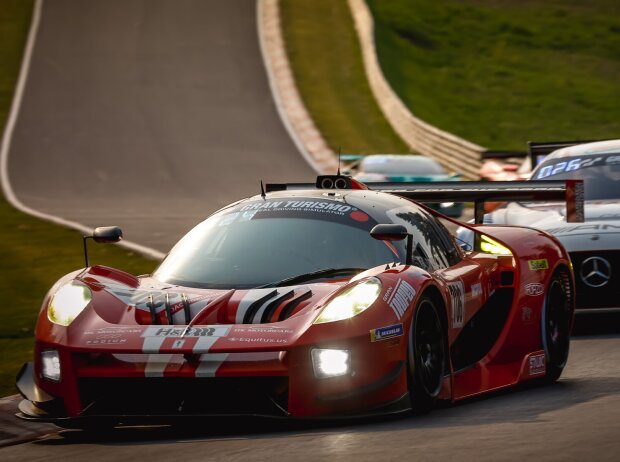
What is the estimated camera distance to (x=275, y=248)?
24.5ft

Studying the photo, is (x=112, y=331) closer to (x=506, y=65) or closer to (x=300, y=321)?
(x=300, y=321)

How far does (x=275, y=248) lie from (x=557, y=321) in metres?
2.20

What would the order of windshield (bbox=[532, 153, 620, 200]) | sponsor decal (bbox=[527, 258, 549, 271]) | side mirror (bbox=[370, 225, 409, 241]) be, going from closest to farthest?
side mirror (bbox=[370, 225, 409, 241]), sponsor decal (bbox=[527, 258, 549, 271]), windshield (bbox=[532, 153, 620, 200])

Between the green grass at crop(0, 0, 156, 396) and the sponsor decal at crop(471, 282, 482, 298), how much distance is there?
9.05 feet

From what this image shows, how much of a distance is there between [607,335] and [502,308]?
2.61 m

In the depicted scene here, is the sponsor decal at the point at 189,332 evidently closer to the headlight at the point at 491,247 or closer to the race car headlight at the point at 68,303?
the race car headlight at the point at 68,303

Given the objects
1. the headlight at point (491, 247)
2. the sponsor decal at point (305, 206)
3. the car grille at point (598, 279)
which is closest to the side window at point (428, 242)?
the sponsor decal at point (305, 206)

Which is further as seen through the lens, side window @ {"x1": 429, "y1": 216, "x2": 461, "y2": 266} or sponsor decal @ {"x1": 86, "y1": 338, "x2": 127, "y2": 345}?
side window @ {"x1": 429, "y1": 216, "x2": 461, "y2": 266}

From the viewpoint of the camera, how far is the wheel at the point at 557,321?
8447 mm

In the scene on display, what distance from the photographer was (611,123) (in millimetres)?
42875

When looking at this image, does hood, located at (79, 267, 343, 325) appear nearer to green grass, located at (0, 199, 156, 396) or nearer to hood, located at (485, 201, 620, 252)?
green grass, located at (0, 199, 156, 396)

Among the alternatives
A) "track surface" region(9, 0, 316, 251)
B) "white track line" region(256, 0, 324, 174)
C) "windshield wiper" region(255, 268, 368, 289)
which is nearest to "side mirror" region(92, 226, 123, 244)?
"windshield wiper" region(255, 268, 368, 289)

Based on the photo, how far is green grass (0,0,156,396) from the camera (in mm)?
10125

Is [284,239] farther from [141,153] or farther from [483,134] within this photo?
[483,134]
